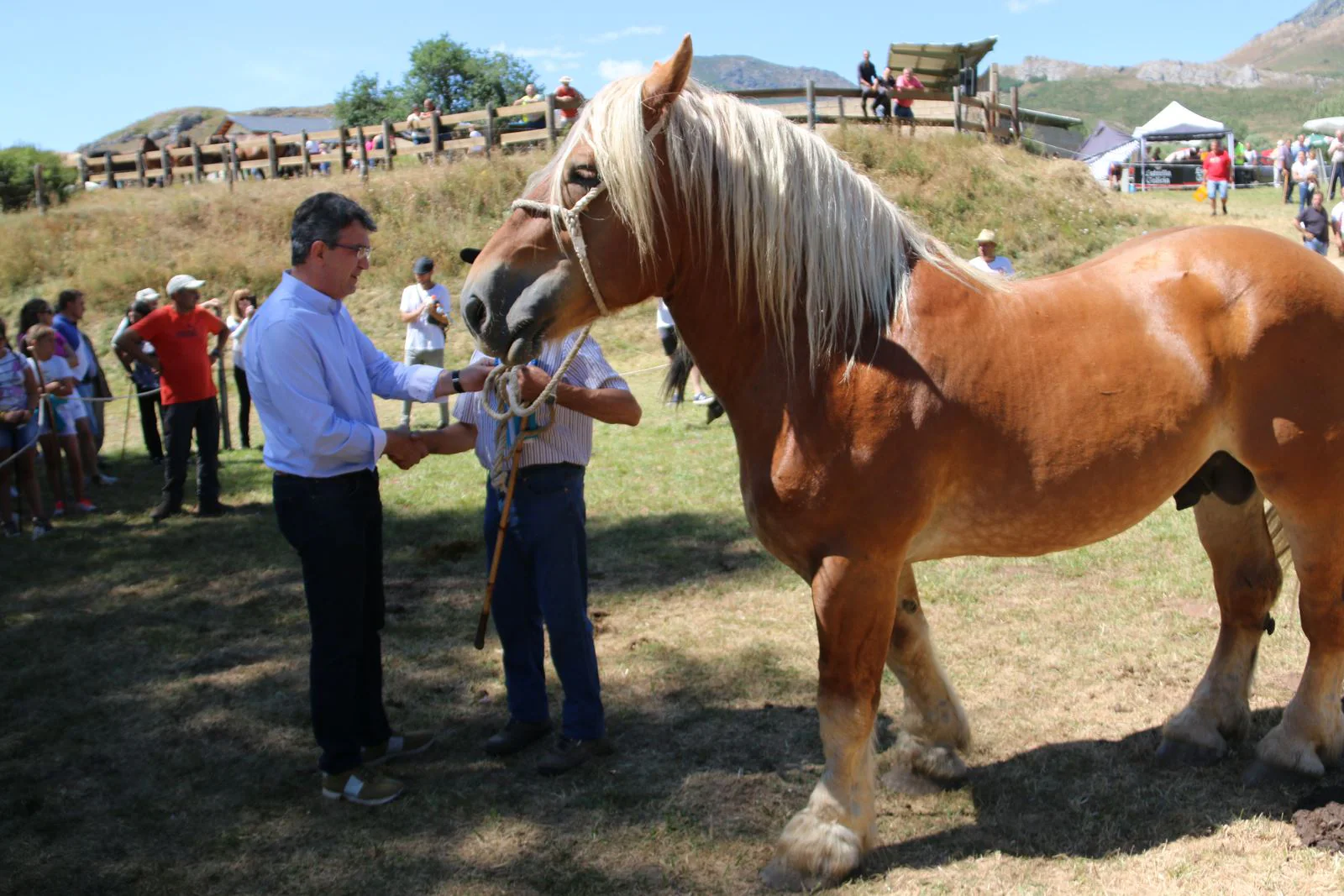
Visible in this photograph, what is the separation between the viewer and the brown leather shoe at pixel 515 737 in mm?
4102

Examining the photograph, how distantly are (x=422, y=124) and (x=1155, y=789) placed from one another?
1041 inches

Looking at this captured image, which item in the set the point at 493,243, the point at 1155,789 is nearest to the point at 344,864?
the point at 493,243

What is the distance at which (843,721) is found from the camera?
306 cm

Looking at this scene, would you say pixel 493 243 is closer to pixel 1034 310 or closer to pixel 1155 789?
pixel 1034 310

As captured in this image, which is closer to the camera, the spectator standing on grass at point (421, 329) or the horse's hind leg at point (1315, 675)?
the horse's hind leg at point (1315, 675)

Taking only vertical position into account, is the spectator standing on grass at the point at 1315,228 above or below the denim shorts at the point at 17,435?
above

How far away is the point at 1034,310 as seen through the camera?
3.14 meters

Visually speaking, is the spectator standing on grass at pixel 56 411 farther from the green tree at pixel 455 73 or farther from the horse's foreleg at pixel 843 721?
the green tree at pixel 455 73

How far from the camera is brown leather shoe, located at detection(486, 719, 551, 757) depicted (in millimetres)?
4102

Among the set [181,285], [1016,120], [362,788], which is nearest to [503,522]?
[362,788]

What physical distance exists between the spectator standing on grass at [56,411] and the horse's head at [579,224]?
7.61 m

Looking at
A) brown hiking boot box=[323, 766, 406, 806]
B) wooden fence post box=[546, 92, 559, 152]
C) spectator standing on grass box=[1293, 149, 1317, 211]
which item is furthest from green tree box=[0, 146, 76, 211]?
spectator standing on grass box=[1293, 149, 1317, 211]

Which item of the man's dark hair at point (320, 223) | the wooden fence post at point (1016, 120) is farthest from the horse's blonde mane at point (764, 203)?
the wooden fence post at point (1016, 120)

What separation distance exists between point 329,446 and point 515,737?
4.91 ft
